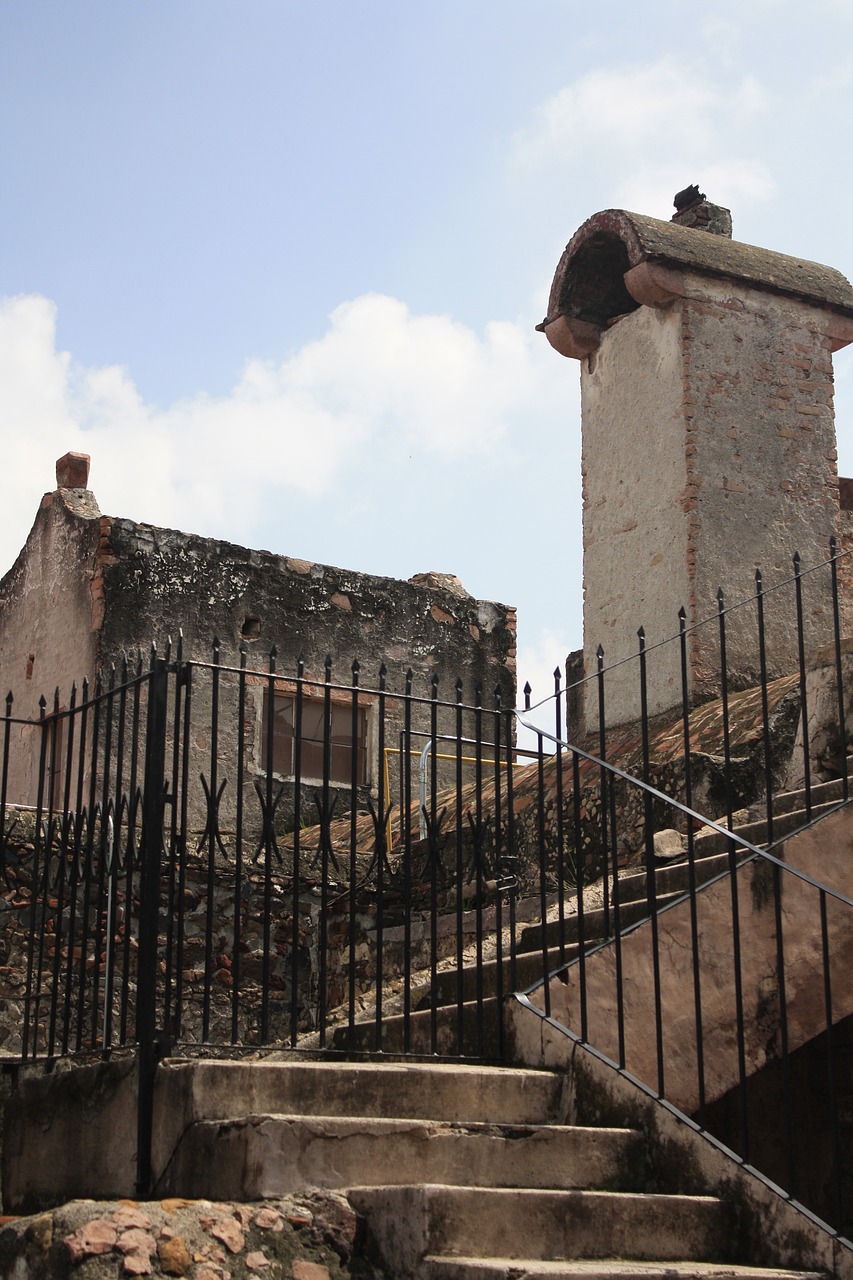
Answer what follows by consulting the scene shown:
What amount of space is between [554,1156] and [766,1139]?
8.06ft

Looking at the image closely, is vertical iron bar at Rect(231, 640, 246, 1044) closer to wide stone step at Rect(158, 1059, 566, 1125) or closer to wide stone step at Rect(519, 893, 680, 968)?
wide stone step at Rect(158, 1059, 566, 1125)

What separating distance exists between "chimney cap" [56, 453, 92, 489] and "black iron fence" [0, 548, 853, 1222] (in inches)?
201

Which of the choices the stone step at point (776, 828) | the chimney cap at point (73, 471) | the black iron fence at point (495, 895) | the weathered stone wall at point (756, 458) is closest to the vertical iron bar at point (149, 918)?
the black iron fence at point (495, 895)

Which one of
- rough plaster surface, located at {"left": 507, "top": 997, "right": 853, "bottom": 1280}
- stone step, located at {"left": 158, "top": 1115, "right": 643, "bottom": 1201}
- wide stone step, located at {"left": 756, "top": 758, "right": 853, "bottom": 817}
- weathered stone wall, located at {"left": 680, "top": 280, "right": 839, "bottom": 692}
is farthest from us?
weathered stone wall, located at {"left": 680, "top": 280, "right": 839, "bottom": 692}

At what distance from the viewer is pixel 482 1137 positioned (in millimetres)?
4766

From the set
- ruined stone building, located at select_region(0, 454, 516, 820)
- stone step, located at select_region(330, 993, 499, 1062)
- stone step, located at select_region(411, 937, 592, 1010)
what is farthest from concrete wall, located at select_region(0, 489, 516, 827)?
stone step, located at select_region(330, 993, 499, 1062)

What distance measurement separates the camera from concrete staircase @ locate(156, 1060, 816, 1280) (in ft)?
14.1

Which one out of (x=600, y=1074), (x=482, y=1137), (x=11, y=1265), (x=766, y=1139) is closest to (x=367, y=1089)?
(x=482, y=1137)

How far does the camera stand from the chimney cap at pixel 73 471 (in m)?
14.5

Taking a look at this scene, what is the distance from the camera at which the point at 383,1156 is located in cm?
459

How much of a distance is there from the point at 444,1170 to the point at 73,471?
11.0 m

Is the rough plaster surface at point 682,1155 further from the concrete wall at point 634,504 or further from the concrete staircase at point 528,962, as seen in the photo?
the concrete wall at point 634,504

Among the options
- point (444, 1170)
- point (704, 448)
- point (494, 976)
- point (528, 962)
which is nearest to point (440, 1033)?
point (494, 976)

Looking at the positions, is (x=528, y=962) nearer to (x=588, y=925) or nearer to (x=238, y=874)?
(x=588, y=925)
